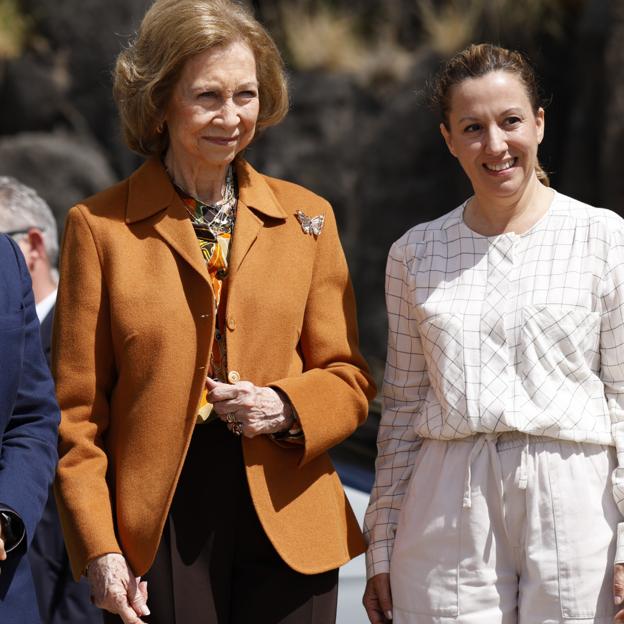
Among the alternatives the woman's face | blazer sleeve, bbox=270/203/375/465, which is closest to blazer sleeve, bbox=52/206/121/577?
blazer sleeve, bbox=270/203/375/465

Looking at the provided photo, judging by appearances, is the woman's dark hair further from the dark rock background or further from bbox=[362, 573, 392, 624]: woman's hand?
the dark rock background

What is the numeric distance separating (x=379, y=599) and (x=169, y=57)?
4.50 feet

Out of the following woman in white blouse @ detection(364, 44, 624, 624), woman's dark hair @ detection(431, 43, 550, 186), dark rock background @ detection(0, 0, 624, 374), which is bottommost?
woman in white blouse @ detection(364, 44, 624, 624)

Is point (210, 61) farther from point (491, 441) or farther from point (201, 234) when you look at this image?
point (491, 441)

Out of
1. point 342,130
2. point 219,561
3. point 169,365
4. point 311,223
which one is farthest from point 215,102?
point 342,130

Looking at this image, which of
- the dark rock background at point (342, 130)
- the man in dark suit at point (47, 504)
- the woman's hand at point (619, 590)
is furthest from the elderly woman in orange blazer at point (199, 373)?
the dark rock background at point (342, 130)

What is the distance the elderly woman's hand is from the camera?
111 inches

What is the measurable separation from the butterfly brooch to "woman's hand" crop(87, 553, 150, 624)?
902 millimetres

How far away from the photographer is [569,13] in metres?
11.0

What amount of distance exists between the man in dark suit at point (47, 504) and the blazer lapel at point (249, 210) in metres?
0.94

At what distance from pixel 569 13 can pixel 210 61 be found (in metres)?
8.66

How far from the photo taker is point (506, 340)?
2836 millimetres

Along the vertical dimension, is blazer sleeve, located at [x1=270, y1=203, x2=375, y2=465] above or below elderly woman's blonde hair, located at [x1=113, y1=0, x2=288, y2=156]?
below

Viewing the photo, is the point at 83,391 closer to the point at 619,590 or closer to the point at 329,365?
the point at 329,365
